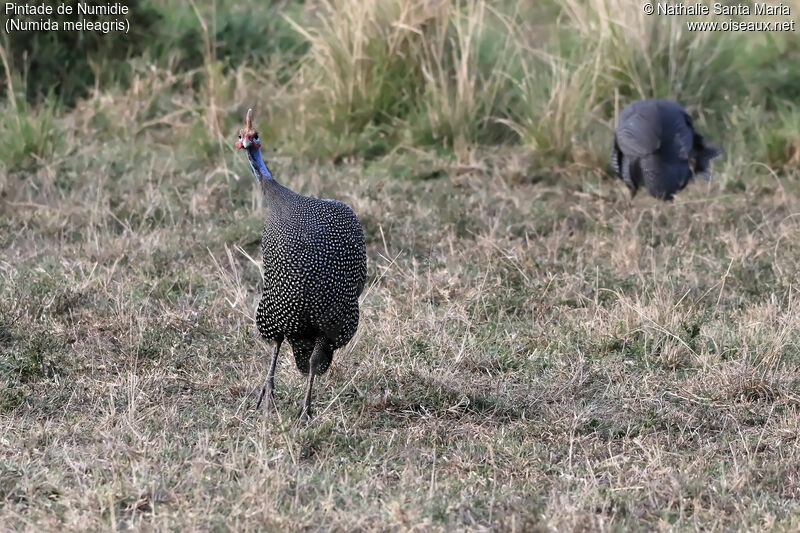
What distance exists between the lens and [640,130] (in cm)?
657

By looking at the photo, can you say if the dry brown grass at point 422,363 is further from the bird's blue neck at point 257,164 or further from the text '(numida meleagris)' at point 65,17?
the text '(numida meleagris)' at point 65,17

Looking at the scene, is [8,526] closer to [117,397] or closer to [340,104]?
[117,397]

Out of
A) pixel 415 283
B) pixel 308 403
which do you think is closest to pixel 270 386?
pixel 308 403

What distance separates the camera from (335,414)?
3861 millimetres

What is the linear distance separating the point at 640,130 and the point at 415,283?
220cm

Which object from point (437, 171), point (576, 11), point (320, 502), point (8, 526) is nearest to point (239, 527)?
point (320, 502)

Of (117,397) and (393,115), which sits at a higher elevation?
(393,115)

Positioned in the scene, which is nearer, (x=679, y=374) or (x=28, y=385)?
(x=28, y=385)

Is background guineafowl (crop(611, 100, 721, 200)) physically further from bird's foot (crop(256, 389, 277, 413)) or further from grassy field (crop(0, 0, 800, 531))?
bird's foot (crop(256, 389, 277, 413))

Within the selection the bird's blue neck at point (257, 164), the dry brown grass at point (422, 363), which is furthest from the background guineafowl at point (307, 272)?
the dry brown grass at point (422, 363)

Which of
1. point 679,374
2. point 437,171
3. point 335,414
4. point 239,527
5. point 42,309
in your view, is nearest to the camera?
point 239,527

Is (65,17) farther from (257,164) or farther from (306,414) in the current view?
(306,414)

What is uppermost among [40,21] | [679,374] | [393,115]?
[40,21]

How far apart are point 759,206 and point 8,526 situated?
458 centimetres
